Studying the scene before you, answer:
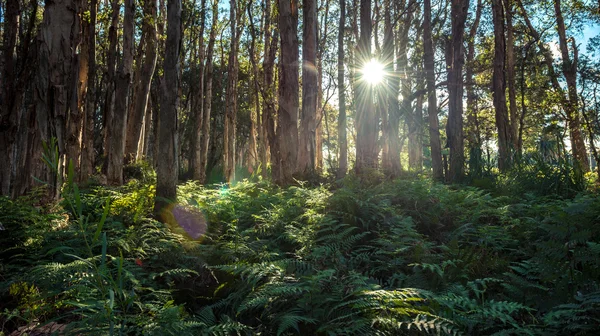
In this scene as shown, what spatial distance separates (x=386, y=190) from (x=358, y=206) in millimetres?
1447

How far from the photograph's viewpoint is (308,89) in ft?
31.6

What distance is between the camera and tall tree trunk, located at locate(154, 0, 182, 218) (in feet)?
17.6

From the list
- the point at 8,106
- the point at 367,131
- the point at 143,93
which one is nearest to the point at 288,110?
the point at 367,131

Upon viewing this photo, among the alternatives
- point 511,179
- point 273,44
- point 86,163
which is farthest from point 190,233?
point 273,44

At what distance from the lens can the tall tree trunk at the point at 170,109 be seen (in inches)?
212

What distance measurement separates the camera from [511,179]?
24.7ft

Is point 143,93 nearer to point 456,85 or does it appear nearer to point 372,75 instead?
point 372,75

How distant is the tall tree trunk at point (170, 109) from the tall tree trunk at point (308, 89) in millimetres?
3971

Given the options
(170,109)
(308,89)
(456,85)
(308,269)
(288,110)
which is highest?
(456,85)

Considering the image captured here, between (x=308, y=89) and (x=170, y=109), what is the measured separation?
484 cm

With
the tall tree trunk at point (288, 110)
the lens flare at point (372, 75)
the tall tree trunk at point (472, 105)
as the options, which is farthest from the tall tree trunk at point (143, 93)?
the tall tree trunk at point (472, 105)

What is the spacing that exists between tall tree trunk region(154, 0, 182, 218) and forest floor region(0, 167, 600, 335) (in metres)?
0.33

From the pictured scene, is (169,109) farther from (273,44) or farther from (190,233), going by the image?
(273,44)

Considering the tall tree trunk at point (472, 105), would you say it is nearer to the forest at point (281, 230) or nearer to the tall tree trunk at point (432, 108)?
the forest at point (281, 230)
